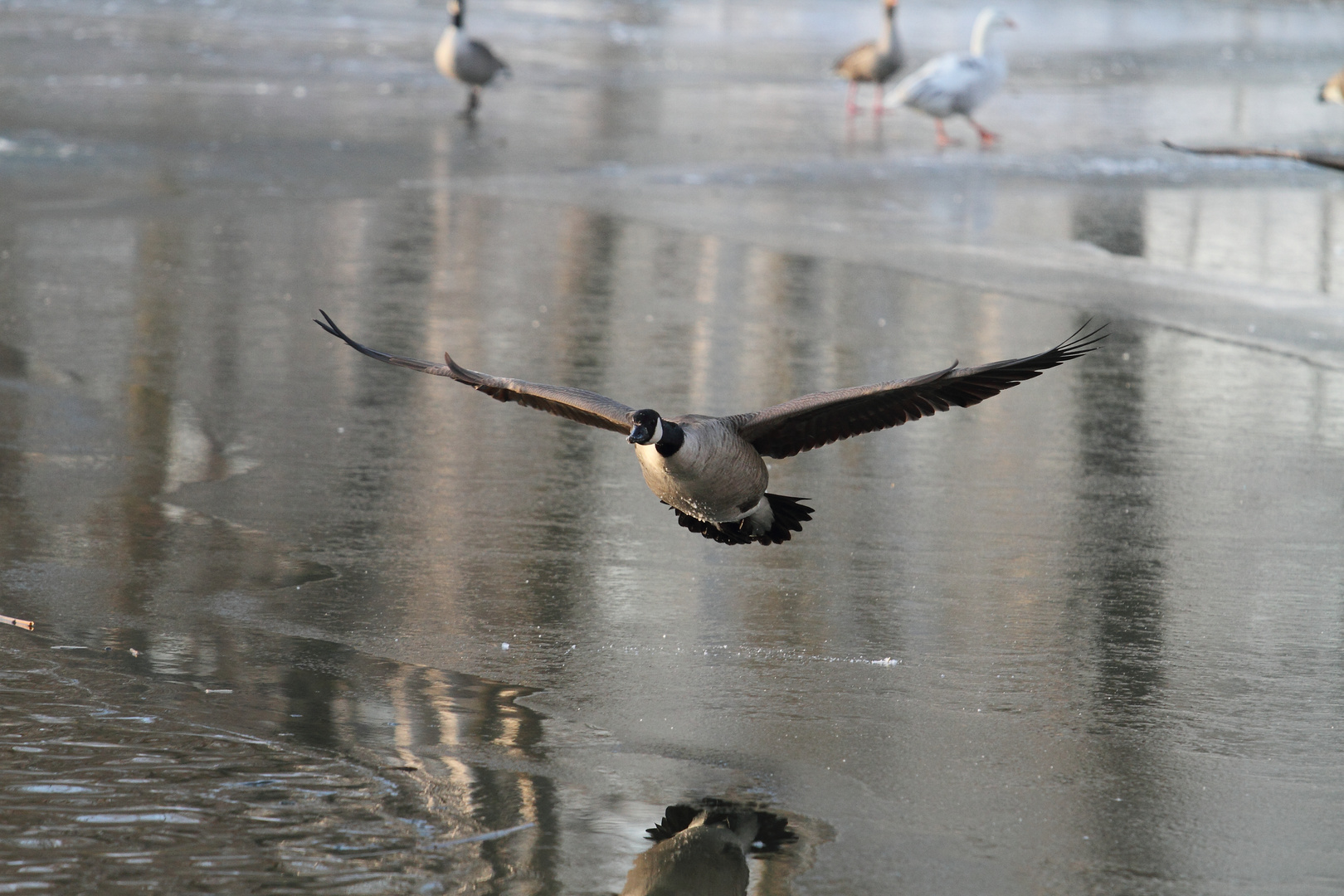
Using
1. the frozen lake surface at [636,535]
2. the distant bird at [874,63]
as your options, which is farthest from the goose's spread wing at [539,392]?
the distant bird at [874,63]

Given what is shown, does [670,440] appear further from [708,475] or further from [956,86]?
[956,86]

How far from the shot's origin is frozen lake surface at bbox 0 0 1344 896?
13.1 ft

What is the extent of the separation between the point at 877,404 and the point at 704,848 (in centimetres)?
176

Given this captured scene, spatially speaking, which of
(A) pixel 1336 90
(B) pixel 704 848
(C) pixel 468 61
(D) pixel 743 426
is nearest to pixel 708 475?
(D) pixel 743 426

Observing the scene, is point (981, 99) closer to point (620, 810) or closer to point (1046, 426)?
point (1046, 426)

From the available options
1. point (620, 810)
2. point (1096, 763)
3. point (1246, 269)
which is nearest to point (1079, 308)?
point (1246, 269)

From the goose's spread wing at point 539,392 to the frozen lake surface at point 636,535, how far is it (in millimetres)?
709

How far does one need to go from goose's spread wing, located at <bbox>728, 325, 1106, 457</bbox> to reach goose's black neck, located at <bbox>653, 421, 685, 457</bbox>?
319 millimetres

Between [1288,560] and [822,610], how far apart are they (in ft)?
6.12

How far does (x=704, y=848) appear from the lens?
3.88 metres

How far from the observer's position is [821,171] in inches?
570

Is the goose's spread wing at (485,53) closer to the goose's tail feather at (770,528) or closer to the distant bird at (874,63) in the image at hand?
the distant bird at (874,63)

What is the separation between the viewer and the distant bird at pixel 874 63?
60.0 ft

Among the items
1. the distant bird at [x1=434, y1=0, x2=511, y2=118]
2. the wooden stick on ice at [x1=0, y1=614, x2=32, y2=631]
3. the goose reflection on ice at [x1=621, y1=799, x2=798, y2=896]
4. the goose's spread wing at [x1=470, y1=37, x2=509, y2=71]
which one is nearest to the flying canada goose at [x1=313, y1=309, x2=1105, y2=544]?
the goose reflection on ice at [x1=621, y1=799, x2=798, y2=896]
